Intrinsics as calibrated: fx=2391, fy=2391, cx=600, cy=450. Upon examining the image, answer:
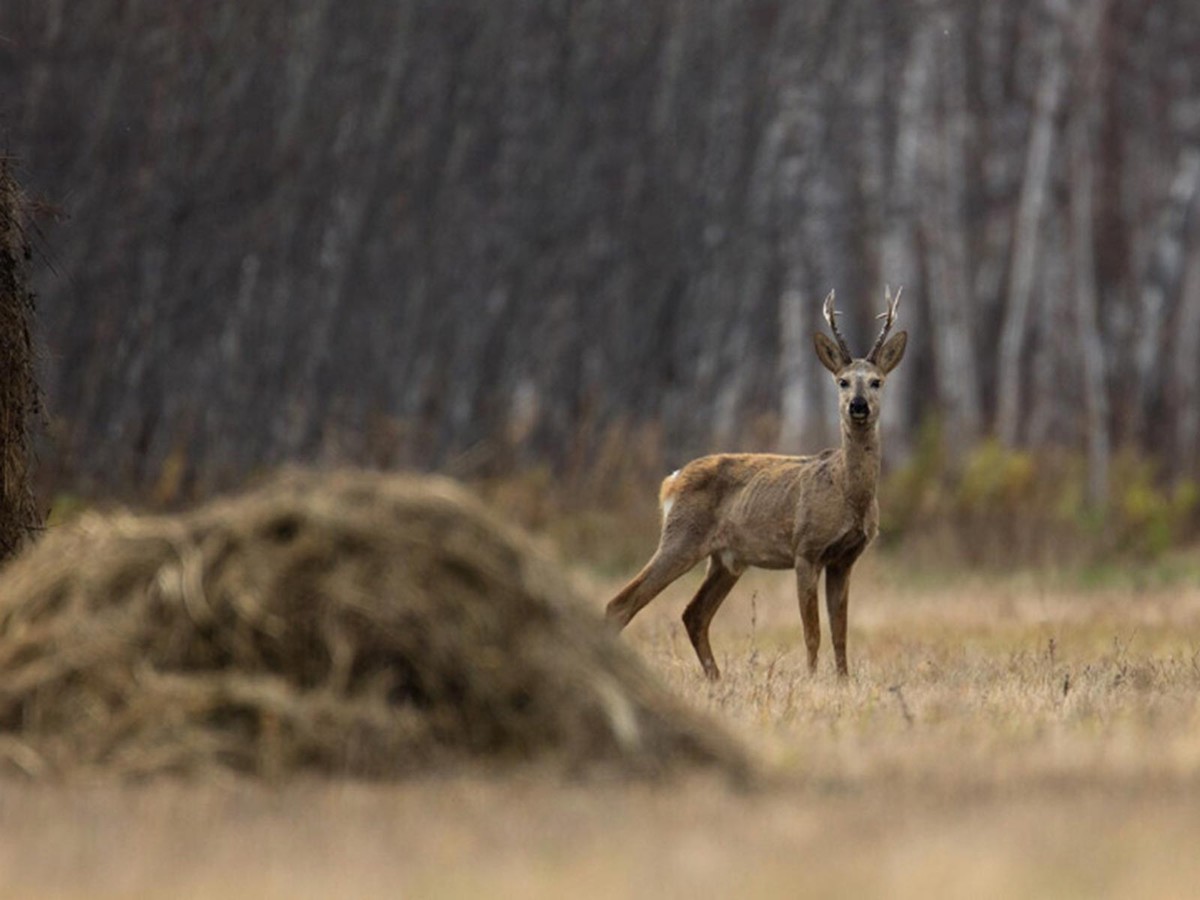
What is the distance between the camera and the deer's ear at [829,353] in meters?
14.1

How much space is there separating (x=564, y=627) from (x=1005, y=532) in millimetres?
17587

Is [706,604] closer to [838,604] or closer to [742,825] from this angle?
[838,604]

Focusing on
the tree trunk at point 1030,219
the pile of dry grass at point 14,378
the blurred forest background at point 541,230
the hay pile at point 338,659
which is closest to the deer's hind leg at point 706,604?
the pile of dry grass at point 14,378

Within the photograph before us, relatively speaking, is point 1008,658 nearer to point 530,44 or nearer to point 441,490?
point 441,490

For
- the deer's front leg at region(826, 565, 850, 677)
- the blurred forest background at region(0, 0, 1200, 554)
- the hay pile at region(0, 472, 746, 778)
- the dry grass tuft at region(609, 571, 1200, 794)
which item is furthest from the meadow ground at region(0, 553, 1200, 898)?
the blurred forest background at region(0, 0, 1200, 554)

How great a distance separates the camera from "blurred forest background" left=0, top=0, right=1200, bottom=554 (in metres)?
22.0

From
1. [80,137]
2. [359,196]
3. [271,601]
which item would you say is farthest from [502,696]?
[359,196]

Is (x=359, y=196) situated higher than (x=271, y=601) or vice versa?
(x=359, y=196)

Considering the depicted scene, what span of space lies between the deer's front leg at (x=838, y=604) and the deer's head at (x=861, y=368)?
90cm

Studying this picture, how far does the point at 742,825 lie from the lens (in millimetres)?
6770

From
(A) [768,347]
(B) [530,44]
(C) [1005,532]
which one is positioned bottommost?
(C) [1005,532]

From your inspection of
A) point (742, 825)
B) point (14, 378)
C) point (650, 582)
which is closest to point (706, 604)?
point (650, 582)

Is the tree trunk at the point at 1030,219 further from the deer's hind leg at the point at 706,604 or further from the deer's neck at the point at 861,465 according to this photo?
the deer's neck at the point at 861,465

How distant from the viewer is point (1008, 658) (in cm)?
1380
